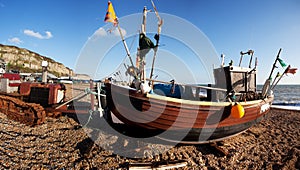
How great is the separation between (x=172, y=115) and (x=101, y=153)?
271 cm

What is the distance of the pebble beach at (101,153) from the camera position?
407 centimetres

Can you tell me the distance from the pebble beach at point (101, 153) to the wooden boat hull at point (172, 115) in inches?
26.7

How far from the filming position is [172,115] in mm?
4543

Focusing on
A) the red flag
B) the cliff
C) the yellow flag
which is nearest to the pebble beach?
the red flag

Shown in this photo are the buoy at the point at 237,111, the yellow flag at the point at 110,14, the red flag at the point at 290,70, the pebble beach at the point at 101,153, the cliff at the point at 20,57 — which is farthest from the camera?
the cliff at the point at 20,57

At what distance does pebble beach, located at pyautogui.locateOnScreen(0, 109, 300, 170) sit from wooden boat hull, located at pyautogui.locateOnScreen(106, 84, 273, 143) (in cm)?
68

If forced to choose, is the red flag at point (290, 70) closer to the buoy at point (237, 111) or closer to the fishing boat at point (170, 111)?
the fishing boat at point (170, 111)

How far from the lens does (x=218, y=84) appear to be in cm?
767

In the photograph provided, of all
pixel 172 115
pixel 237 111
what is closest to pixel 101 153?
pixel 172 115

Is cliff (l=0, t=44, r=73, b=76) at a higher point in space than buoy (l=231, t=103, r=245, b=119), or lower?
higher

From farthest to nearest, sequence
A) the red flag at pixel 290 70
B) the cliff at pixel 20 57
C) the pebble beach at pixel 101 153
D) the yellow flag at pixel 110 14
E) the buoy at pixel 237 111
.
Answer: the cliff at pixel 20 57 → the red flag at pixel 290 70 → the buoy at pixel 237 111 → the yellow flag at pixel 110 14 → the pebble beach at pixel 101 153

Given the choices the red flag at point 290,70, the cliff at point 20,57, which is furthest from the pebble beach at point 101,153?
the cliff at point 20,57

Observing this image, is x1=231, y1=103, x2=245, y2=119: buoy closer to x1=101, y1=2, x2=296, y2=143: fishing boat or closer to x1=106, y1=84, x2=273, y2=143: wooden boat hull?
x1=101, y1=2, x2=296, y2=143: fishing boat

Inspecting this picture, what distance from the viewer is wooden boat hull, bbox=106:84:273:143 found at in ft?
14.6
